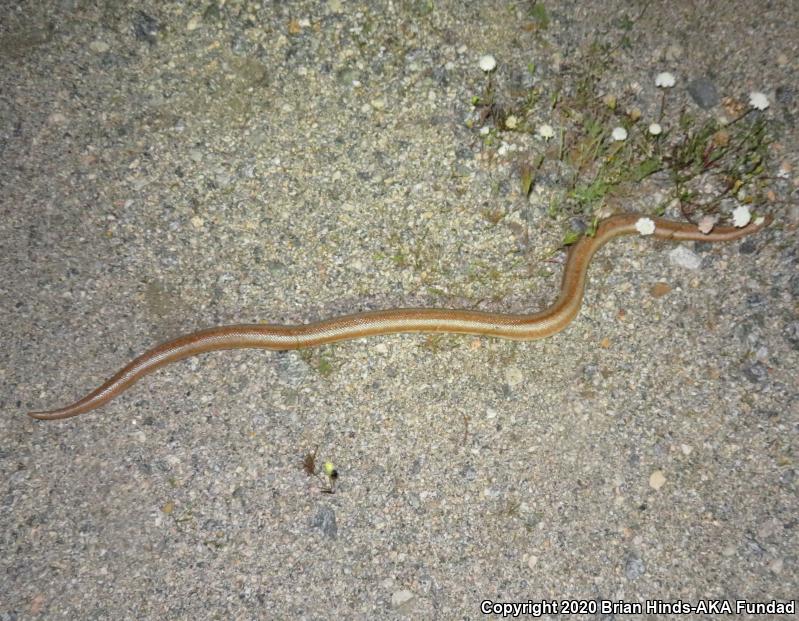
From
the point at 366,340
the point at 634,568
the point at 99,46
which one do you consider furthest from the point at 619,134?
the point at 99,46

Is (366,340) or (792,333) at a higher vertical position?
(792,333)

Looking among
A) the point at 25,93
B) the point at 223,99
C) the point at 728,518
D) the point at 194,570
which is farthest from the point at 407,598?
the point at 25,93

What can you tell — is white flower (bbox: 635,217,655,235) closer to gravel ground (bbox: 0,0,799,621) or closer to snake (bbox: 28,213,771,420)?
gravel ground (bbox: 0,0,799,621)

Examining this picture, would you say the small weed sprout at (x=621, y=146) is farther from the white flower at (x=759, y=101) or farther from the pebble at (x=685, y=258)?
the pebble at (x=685, y=258)

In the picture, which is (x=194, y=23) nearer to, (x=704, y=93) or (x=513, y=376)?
(x=513, y=376)

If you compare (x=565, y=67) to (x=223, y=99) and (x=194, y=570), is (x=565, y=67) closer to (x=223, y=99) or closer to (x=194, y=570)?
(x=223, y=99)
